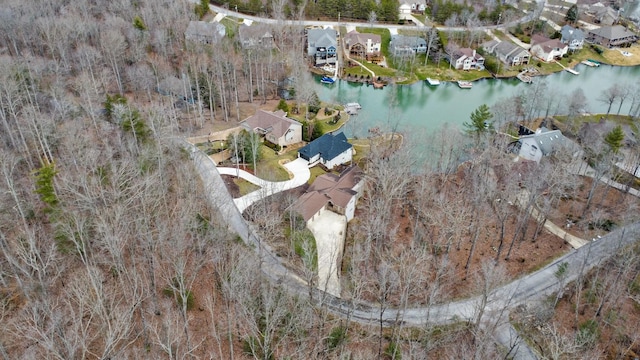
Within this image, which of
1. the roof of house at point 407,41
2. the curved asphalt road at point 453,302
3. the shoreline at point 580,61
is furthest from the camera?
the roof of house at point 407,41

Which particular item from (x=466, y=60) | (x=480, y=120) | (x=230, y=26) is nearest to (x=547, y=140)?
(x=480, y=120)

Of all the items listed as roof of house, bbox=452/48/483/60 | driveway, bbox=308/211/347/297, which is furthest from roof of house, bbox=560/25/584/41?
driveway, bbox=308/211/347/297

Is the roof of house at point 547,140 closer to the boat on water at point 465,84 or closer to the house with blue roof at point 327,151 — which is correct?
the house with blue roof at point 327,151

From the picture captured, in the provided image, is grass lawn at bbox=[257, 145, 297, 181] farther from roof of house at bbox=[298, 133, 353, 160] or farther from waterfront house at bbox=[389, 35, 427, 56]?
Answer: waterfront house at bbox=[389, 35, 427, 56]

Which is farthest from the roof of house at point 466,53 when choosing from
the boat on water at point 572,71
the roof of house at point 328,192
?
the roof of house at point 328,192

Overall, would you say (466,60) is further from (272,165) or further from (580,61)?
(272,165)

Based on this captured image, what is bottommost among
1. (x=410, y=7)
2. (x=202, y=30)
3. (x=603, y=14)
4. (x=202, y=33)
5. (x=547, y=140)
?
(x=547, y=140)

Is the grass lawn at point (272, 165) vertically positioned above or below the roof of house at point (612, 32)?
below
